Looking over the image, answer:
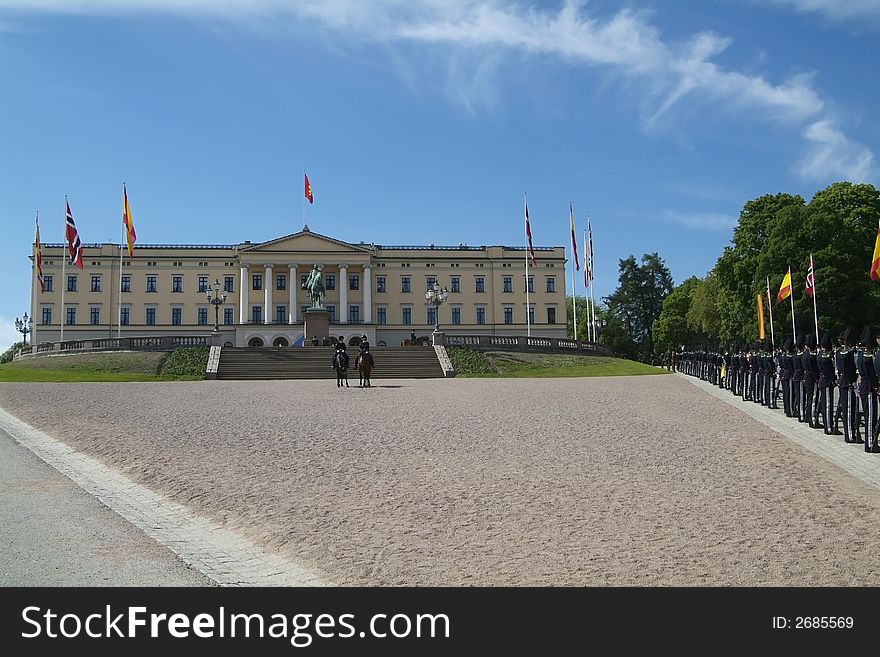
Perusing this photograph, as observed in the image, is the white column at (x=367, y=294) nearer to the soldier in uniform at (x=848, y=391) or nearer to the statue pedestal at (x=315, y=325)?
the statue pedestal at (x=315, y=325)

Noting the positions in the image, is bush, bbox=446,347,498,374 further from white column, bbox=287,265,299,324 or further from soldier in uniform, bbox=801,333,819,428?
white column, bbox=287,265,299,324

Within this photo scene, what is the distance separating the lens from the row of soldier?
12844 millimetres

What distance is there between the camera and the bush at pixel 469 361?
47.2 m

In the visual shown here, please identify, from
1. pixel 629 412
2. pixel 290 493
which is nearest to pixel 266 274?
pixel 629 412

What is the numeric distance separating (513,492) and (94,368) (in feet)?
136

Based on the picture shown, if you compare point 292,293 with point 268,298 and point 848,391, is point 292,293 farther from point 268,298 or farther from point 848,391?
point 848,391

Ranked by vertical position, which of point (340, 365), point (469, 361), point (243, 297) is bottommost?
point (340, 365)

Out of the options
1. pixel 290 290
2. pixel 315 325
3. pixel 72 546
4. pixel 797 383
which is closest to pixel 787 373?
pixel 797 383

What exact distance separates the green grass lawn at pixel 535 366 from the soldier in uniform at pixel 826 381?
92.7 ft

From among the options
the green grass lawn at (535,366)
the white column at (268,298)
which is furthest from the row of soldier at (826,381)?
the white column at (268,298)

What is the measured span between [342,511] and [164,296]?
281ft

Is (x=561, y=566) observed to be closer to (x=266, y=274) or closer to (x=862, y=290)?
(x=862, y=290)

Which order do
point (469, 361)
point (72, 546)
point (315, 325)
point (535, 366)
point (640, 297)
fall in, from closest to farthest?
point (72, 546) → point (469, 361) → point (535, 366) → point (315, 325) → point (640, 297)

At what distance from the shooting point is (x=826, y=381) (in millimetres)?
15055
